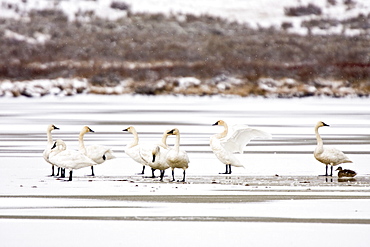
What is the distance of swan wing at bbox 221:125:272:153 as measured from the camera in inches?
674

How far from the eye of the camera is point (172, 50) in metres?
65.5

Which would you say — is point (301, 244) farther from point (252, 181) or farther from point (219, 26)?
point (219, 26)

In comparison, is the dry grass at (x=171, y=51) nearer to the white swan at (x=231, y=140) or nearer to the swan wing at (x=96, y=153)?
the white swan at (x=231, y=140)

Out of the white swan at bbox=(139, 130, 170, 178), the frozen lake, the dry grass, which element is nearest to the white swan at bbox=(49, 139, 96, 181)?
the frozen lake

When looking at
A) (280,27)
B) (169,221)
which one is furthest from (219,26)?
(169,221)

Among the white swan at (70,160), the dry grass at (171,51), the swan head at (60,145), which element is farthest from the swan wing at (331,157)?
the dry grass at (171,51)

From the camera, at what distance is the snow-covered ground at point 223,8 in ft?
232

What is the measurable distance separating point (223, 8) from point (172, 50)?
9.33 m

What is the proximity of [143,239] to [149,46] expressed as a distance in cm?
5561

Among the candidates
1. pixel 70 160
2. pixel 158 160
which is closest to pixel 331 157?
pixel 158 160

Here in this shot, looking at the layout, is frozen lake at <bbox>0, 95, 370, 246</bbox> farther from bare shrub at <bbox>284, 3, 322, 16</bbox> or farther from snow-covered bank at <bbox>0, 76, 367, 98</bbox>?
bare shrub at <bbox>284, 3, 322, 16</bbox>

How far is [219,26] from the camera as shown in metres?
70.0

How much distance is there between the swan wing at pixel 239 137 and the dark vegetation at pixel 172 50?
134 feet

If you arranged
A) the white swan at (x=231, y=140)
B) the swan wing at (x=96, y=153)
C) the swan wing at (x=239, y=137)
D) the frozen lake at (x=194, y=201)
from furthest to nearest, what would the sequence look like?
the swan wing at (x=239, y=137), the white swan at (x=231, y=140), the swan wing at (x=96, y=153), the frozen lake at (x=194, y=201)
